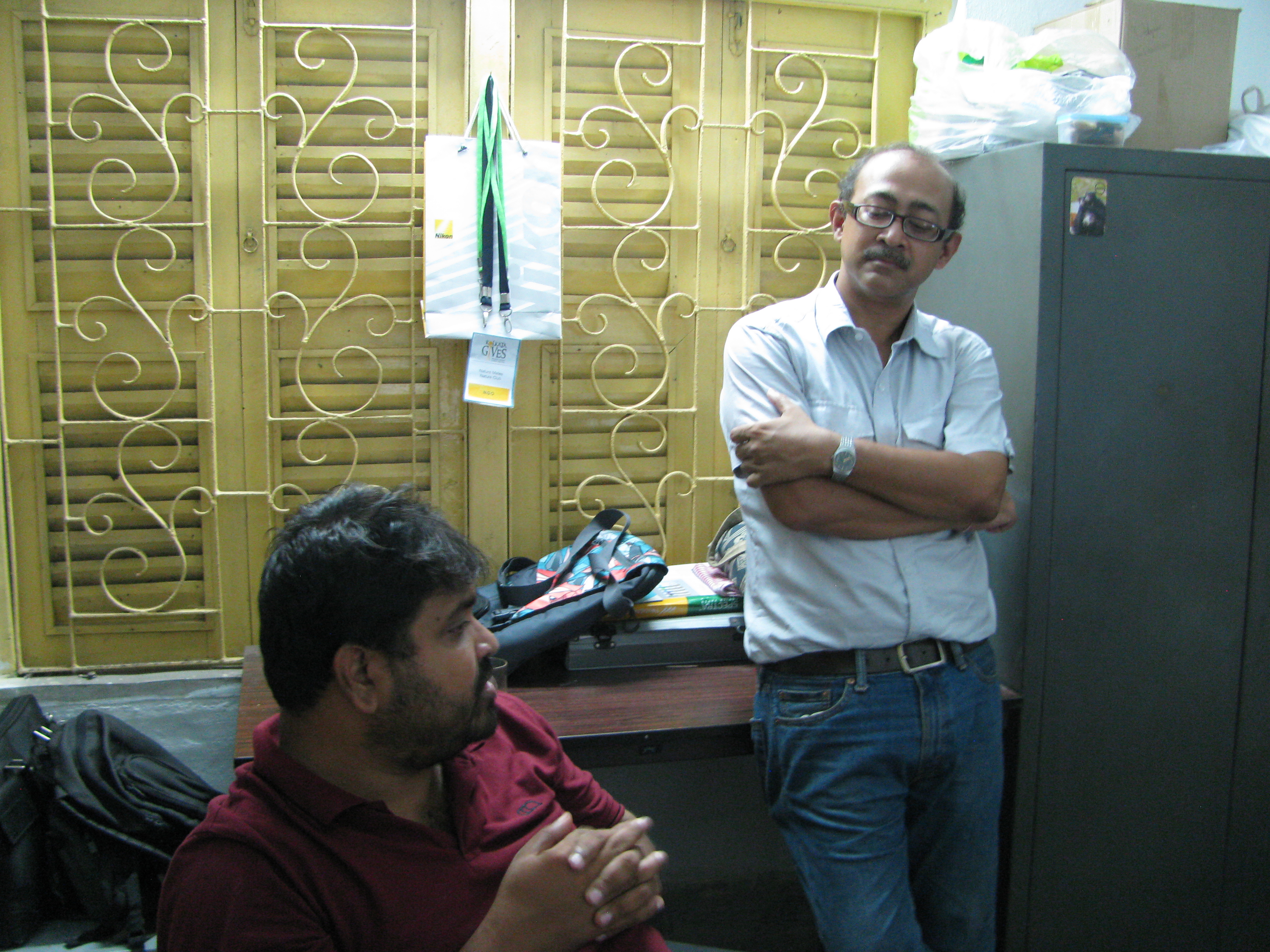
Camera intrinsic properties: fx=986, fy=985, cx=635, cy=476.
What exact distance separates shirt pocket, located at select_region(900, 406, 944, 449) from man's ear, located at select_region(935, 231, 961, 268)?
276 mm

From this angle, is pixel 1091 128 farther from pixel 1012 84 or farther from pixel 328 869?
pixel 328 869

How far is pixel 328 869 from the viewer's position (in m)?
1.09

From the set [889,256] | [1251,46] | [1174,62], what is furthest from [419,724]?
[1251,46]

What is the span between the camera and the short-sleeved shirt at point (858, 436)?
167 cm

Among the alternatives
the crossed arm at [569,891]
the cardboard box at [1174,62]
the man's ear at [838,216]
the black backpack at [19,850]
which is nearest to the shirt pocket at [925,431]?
the man's ear at [838,216]

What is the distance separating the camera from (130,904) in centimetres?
163

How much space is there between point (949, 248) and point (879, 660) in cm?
77

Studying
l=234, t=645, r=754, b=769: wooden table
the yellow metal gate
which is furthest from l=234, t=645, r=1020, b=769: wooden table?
the yellow metal gate

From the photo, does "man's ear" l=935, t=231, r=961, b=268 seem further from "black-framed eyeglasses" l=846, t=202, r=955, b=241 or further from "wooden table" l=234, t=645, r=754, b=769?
"wooden table" l=234, t=645, r=754, b=769

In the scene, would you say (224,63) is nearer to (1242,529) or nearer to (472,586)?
(472,586)

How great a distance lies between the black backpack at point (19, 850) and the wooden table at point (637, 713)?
325mm

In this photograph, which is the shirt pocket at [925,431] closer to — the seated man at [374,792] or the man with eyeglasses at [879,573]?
the man with eyeglasses at [879,573]

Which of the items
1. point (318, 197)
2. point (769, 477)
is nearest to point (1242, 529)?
point (769, 477)

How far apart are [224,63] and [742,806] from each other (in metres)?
2.21
